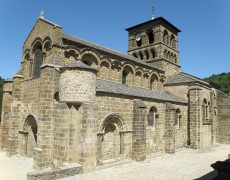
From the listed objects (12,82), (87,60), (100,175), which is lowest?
(100,175)

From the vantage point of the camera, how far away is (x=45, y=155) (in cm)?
1220

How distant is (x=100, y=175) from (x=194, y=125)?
1351cm

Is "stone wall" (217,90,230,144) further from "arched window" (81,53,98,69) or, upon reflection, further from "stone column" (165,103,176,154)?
"arched window" (81,53,98,69)

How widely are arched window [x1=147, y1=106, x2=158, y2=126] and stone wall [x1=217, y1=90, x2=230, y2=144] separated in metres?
13.9

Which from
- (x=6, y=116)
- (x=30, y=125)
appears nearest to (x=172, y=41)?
(x=30, y=125)

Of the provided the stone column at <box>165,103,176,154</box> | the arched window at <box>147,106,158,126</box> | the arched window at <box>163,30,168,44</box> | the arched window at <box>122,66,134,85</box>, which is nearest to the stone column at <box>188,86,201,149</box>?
the stone column at <box>165,103,176,154</box>

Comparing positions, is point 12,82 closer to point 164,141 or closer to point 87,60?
point 87,60

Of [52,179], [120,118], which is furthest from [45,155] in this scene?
[120,118]

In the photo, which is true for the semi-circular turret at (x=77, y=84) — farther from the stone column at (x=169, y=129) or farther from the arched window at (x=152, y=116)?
the stone column at (x=169, y=129)

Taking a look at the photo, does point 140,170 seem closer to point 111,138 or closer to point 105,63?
point 111,138

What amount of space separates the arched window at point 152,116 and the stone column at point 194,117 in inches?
218

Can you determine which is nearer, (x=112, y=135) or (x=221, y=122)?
(x=112, y=135)

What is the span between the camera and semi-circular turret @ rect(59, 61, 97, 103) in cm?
1180

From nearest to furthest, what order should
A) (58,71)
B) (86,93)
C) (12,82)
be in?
(86,93)
(58,71)
(12,82)
